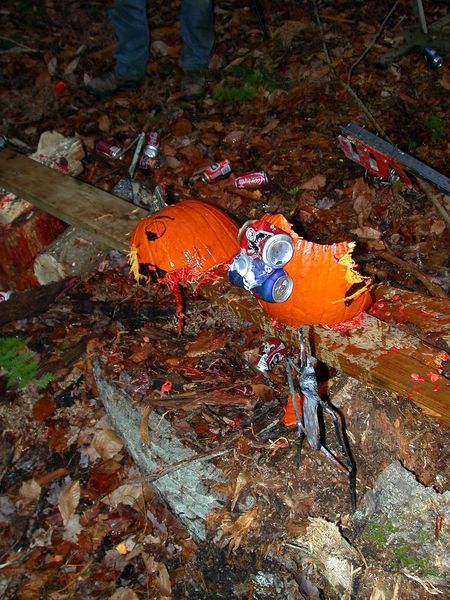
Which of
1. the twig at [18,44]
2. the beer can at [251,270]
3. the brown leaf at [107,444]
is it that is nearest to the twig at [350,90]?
the beer can at [251,270]

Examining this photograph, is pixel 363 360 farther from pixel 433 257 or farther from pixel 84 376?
pixel 84 376

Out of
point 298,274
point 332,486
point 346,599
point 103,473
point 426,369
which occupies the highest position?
point 298,274

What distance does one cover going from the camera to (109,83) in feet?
22.1

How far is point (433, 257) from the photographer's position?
14.9 feet

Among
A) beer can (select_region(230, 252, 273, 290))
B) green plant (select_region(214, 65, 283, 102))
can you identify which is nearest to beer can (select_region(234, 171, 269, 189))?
green plant (select_region(214, 65, 283, 102))

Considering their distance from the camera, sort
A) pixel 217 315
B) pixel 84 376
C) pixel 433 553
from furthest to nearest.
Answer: pixel 84 376
pixel 217 315
pixel 433 553

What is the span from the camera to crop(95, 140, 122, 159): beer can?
231 inches

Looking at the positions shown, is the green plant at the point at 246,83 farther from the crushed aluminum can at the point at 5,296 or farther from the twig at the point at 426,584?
the twig at the point at 426,584

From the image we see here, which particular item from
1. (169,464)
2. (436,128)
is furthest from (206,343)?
(436,128)

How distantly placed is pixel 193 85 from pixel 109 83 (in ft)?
3.59

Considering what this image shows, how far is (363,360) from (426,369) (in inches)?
12.6

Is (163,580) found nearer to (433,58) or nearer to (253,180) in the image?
(253,180)

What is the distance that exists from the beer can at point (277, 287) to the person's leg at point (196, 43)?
4167 millimetres

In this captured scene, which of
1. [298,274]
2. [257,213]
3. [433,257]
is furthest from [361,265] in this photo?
[298,274]
